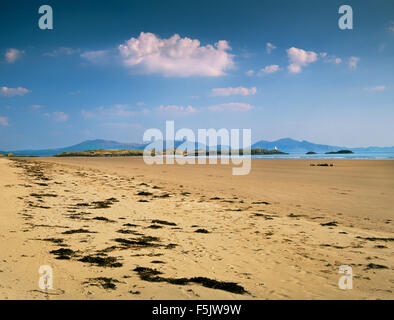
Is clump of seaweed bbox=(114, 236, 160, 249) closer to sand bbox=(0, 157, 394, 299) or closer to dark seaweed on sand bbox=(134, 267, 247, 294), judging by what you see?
sand bbox=(0, 157, 394, 299)

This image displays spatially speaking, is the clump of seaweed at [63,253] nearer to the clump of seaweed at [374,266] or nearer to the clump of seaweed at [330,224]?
the clump of seaweed at [374,266]

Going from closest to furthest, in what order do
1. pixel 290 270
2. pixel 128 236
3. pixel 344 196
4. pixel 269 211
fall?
pixel 290 270, pixel 128 236, pixel 269 211, pixel 344 196

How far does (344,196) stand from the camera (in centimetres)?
1331

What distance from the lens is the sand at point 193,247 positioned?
4293 mm

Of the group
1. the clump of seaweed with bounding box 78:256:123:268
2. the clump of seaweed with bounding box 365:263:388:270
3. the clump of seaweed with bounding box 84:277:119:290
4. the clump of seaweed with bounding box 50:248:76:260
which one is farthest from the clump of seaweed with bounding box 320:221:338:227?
the clump of seaweed with bounding box 50:248:76:260

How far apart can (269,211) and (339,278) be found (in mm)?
5671


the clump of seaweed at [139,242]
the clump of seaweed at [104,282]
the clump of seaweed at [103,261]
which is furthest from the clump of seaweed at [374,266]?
the clump of seaweed at [103,261]

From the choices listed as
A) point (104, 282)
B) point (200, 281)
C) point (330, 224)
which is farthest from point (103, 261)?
point (330, 224)

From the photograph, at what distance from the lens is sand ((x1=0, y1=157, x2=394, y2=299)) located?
4293mm

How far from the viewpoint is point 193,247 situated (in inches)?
250

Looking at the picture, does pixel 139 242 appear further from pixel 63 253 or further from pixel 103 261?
pixel 63 253

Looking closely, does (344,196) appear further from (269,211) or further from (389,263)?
(389,263)

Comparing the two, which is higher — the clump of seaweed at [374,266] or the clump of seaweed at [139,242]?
the clump of seaweed at [139,242]
